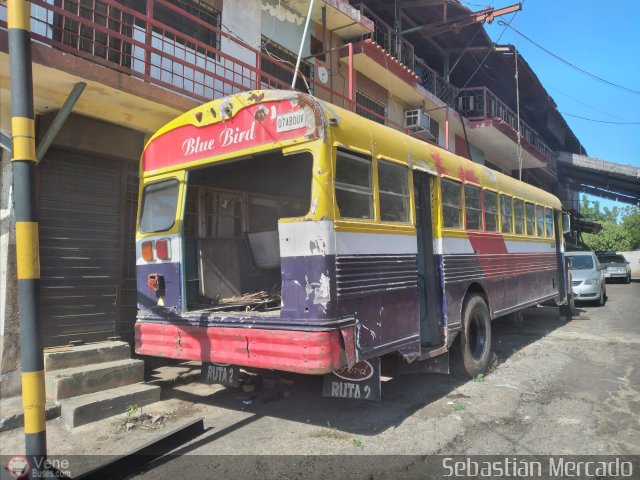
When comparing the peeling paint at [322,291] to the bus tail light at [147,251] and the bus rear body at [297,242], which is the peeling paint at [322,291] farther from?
the bus tail light at [147,251]

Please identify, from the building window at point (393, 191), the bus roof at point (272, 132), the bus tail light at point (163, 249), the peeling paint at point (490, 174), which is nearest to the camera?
the bus roof at point (272, 132)

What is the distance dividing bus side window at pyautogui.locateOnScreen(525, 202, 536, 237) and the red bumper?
20.4 ft

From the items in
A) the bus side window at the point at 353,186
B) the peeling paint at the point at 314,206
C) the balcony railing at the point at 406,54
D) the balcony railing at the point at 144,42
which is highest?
the balcony railing at the point at 406,54

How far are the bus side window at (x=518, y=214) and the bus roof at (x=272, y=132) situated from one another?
293cm

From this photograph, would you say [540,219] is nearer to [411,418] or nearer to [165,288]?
[411,418]

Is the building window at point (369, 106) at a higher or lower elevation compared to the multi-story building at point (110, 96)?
higher

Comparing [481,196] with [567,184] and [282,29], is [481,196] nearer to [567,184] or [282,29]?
[282,29]

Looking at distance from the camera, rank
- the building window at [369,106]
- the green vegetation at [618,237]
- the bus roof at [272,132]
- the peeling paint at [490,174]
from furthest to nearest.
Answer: the green vegetation at [618,237] → the building window at [369,106] → the peeling paint at [490,174] → the bus roof at [272,132]

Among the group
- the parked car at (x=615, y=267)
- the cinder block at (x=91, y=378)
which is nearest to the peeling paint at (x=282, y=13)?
the cinder block at (x=91, y=378)

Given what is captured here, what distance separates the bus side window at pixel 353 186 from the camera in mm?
3992

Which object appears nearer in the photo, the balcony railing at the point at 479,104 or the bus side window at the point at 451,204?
the bus side window at the point at 451,204

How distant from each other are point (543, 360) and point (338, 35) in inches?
351

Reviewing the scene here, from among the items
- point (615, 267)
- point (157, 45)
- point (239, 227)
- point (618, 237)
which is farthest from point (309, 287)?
point (618, 237)

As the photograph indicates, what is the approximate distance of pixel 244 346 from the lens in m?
4.14
